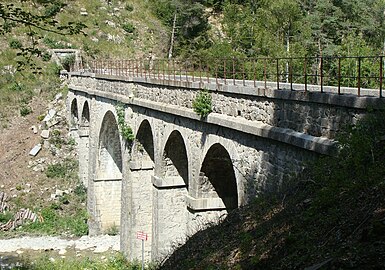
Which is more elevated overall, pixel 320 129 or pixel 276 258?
pixel 320 129

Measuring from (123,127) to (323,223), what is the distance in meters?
15.7

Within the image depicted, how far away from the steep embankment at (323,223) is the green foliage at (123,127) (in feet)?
38.4

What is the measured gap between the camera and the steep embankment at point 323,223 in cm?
565

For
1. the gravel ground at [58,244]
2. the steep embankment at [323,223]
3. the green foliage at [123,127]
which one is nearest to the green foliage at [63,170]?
the gravel ground at [58,244]

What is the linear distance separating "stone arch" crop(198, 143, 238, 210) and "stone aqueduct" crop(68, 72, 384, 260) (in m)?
0.03

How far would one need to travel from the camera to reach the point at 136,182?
21.4 meters

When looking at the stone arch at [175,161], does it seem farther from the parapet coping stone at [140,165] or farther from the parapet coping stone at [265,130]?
the parapet coping stone at [140,165]

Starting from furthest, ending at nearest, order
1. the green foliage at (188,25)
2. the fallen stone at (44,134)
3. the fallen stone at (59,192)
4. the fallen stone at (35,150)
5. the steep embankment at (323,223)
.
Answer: the green foliage at (188,25) < the fallen stone at (44,134) < the fallen stone at (35,150) < the fallen stone at (59,192) < the steep embankment at (323,223)

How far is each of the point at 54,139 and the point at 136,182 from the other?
14.7 metres

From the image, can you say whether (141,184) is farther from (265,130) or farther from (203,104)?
(265,130)

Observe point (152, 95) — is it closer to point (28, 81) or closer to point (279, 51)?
point (279, 51)

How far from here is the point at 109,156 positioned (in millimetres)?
28453

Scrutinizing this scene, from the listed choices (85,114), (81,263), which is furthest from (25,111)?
(81,263)

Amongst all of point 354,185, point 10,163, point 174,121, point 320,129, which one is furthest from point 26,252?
point 354,185
